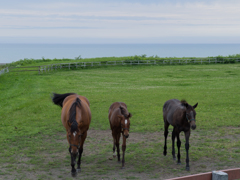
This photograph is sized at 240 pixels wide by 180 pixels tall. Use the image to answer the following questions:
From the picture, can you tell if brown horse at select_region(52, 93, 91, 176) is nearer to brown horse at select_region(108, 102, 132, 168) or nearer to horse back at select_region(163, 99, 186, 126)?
brown horse at select_region(108, 102, 132, 168)

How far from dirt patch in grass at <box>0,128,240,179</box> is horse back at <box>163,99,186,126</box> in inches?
52.4

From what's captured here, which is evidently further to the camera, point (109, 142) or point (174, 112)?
point (109, 142)

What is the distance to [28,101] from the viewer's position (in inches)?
797

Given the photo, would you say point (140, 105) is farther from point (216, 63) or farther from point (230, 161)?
point (216, 63)

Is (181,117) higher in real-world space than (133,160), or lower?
higher

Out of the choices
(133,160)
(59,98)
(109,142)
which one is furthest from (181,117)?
(59,98)

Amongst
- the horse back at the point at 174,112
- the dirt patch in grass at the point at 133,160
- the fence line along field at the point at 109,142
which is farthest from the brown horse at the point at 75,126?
the horse back at the point at 174,112

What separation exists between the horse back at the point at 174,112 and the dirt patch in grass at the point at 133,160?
1331 millimetres

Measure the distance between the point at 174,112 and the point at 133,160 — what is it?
6.96 ft

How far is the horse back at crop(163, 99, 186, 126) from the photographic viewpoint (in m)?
8.62

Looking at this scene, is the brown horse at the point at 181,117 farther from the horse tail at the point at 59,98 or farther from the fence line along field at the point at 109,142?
the horse tail at the point at 59,98

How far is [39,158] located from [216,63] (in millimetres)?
46416

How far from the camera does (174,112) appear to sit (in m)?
9.09

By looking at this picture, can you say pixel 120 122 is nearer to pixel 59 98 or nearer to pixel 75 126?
pixel 75 126
